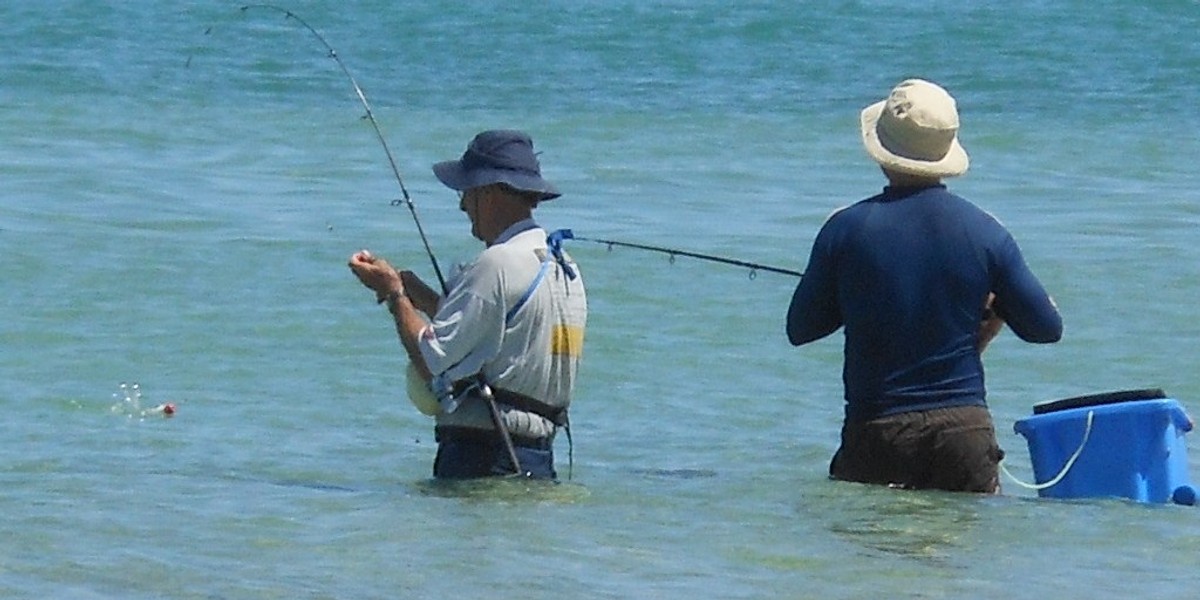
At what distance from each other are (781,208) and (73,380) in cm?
687

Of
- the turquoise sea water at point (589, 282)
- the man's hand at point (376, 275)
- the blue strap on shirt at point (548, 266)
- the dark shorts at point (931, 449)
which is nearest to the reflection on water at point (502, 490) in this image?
the turquoise sea water at point (589, 282)

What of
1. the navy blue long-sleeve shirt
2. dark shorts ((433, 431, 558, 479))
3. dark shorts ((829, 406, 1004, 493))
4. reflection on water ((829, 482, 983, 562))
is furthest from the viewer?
dark shorts ((433, 431, 558, 479))

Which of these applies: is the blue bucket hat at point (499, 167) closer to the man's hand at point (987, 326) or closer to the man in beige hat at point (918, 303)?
the man in beige hat at point (918, 303)

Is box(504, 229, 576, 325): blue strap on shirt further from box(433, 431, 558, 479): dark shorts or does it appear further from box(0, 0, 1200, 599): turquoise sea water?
box(0, 0, 1200, 599): turquoise sea water

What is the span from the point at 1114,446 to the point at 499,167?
1786 mm

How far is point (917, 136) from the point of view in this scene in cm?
604

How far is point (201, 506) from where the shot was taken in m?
6.96

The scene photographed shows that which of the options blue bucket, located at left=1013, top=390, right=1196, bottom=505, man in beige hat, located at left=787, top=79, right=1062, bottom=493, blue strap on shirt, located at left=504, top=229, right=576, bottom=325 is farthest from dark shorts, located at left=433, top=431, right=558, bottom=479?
blue bucket, located at left=1013, top=390, right=1196, bottom=505

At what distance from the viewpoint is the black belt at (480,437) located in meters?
6.34

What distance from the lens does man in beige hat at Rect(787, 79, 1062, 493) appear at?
5996mm

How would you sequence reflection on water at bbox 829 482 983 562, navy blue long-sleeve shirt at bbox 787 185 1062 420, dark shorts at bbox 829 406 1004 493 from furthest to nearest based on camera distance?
reflection on water at bbox 829 482 983 562, dark shorts at bbox 829 406 1004 493, navy blue long-sleeve shirt at bbox 787 185 1062 420

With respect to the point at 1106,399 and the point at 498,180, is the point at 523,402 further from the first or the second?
the point at 1106,399

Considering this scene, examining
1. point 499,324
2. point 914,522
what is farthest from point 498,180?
point 914,522

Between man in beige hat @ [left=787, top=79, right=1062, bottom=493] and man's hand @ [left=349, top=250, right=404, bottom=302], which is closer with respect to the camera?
man in beige hat @ [left=787, top=79, right=1062, bottom=493]
